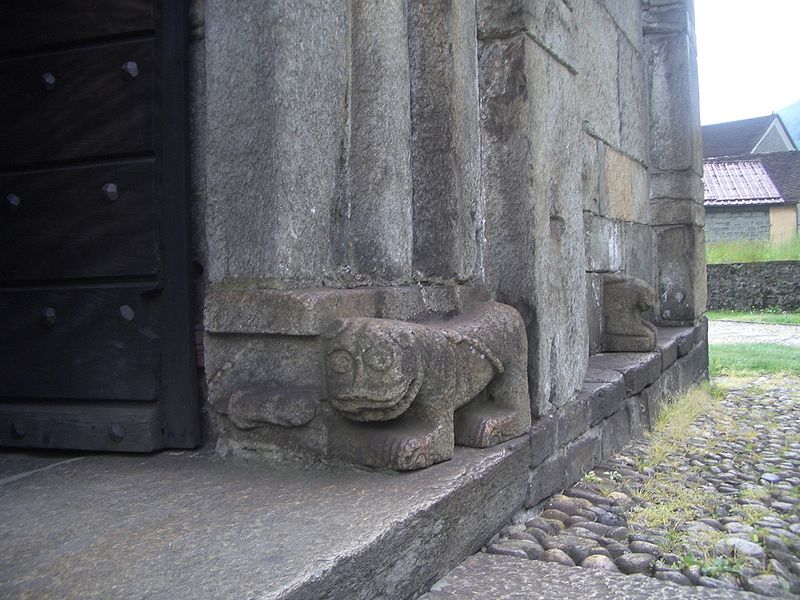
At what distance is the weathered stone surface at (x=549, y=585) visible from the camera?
1.90 m

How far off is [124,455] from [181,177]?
0.89 meters

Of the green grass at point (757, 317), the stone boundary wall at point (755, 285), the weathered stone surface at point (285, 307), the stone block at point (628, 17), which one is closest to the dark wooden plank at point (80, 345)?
the weathered stone surface at point (285, 307)

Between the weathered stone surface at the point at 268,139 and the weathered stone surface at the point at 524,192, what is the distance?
0.77m

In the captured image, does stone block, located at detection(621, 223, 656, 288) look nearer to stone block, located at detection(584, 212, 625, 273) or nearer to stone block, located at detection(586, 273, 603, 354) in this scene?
stone block, located at detection(584, 212, 625, 273)

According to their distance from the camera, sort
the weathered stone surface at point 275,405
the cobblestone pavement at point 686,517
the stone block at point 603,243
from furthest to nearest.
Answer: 1. the stone block at point 603,243
2. the cobblestone pavement at point 686,517
3. the weathered stone surface at point 275,405

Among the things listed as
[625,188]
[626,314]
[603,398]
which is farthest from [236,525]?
[625,188]

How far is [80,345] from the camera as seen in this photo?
2543mm

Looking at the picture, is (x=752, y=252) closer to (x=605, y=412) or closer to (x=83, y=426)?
Answer: (x=605, y=412)

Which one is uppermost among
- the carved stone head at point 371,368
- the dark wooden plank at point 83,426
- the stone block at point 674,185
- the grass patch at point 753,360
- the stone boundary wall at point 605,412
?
the stone block at point 674,185

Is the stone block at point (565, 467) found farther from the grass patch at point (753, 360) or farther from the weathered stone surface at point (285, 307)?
the grass patch at point (753, 360)

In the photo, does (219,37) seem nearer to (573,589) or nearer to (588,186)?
(573,589)

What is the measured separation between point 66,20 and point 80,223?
652 mm

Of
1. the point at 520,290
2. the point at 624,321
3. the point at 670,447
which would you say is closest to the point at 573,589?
the point at 520,290

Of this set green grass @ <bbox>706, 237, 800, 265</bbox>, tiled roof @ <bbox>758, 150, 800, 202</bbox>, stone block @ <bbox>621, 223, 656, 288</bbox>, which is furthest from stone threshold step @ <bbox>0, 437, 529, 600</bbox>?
tiled roof @ <bbox>758, 150, 800, 202</bbox>
